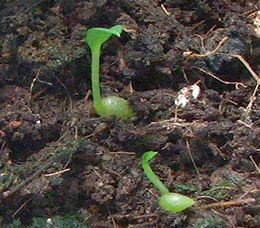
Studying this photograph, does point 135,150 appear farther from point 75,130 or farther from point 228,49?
point 228,49

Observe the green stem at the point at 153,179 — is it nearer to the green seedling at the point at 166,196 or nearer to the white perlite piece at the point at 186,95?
the green seedling at the point at 166,196

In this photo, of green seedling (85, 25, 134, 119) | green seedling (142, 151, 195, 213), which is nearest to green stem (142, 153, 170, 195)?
green seedling (142, 151, 195, 213)

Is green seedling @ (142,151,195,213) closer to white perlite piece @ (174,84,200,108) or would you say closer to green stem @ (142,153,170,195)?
green stem @ (142,153,170,195)

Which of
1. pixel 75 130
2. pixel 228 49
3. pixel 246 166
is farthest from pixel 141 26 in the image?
pixel 246 166

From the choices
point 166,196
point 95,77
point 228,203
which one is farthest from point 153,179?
point 95,77

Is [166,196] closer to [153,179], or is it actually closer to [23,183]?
[153,179]

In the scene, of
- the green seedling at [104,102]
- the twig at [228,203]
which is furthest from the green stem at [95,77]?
the twig at [228,203]

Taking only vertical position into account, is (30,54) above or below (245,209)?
above
